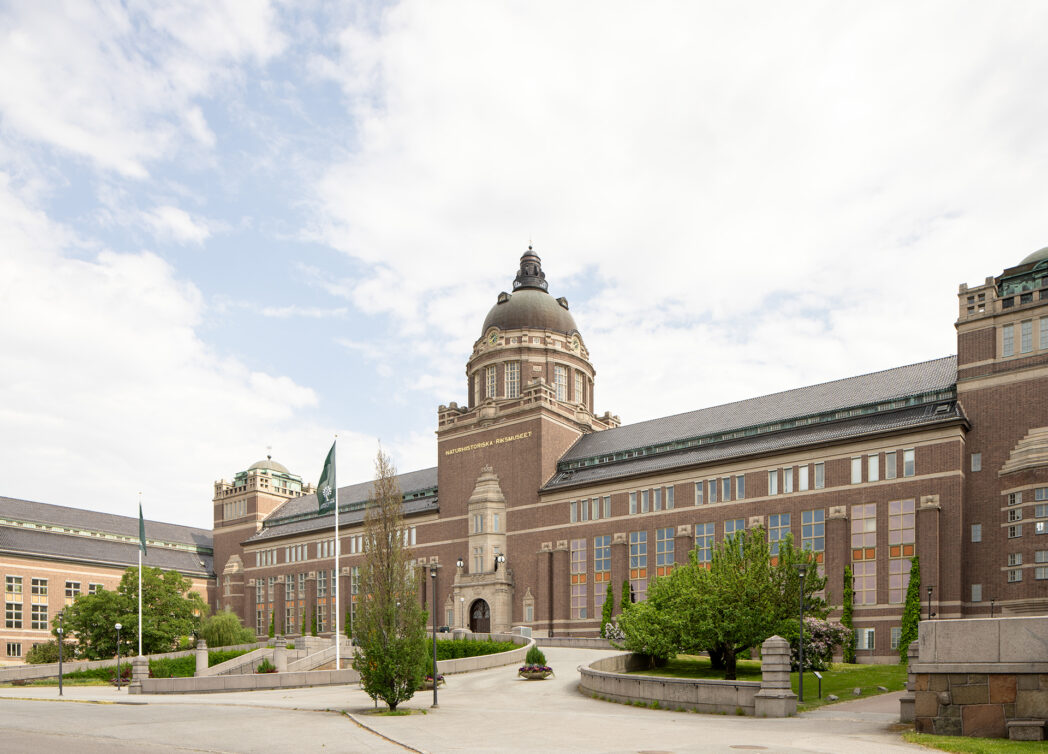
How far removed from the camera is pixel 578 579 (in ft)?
228

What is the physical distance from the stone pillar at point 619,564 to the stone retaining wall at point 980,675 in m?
42.7

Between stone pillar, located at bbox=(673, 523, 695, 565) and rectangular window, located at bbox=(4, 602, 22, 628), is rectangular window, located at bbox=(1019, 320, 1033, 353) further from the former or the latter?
rectangular window, located at bbox=(4, 602, 22, 628)

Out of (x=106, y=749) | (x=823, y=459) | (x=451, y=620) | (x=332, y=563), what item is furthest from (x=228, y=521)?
(x=106, y=749)

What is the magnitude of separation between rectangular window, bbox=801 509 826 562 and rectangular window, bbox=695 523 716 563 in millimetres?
6519

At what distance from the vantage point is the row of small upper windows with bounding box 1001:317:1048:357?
50406mm

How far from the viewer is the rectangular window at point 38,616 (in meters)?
90.2

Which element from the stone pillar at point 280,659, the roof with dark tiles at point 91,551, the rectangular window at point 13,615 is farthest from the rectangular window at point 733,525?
the rectangular window at point 13,615

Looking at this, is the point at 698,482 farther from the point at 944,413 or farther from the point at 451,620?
the point at 451,620

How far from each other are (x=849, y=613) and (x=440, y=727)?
109 ft

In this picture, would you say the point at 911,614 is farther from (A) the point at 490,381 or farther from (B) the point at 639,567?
(A) the point at 490,381

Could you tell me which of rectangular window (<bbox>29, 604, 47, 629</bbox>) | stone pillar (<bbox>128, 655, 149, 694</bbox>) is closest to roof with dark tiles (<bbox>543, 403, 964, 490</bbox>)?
stone pillar (<bbox>128, 655, 149, 694</bbox>)

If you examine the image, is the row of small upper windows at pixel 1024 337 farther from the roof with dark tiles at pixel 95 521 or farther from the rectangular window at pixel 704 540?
the roof with dark tiles at pixel 95 521

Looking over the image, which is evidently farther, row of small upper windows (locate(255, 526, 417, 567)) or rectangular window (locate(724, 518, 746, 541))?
row of small upper windows (locate(255, 526, 417, 567))

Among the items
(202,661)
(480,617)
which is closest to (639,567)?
(480,617)
